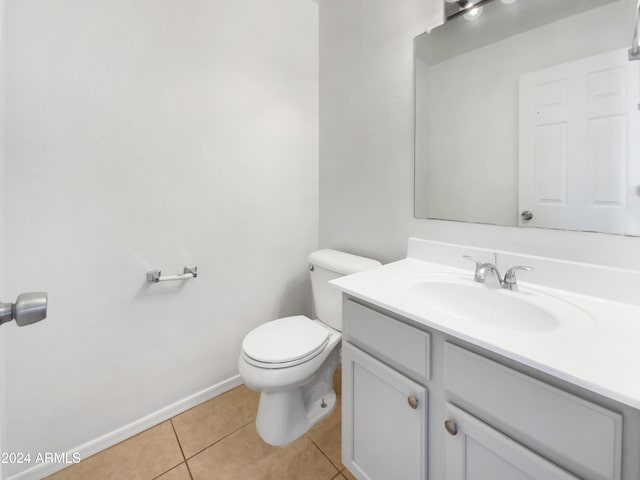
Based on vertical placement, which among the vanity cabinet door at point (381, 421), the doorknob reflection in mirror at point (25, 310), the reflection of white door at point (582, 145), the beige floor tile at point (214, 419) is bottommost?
the beige floor tile at point (214, 419)

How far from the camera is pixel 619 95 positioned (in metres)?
0.85

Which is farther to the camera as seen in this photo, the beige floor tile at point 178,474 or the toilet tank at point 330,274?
the toilet tank at point 330,274

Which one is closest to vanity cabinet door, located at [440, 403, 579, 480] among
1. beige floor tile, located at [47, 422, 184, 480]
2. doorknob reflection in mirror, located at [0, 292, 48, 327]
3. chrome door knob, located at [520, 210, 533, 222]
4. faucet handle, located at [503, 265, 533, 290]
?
faucet handle, located at [503, 265, 533, 290]

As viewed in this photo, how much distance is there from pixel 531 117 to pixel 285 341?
133 centimetres

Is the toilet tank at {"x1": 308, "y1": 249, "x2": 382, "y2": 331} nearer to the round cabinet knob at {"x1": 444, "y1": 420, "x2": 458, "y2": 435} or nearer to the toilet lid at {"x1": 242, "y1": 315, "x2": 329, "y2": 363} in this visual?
the toilet lid at {"x1": 242, "y1": 315, "x2": 329, "y2": 363}

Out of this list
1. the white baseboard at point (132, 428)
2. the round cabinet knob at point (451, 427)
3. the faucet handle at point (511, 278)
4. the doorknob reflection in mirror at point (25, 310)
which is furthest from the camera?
the white baseboard at point (132, 428)

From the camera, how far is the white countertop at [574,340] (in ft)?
1.68

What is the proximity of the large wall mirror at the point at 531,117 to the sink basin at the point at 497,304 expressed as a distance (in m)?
0.28

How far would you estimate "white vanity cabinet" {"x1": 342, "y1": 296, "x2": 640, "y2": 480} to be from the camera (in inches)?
21.0

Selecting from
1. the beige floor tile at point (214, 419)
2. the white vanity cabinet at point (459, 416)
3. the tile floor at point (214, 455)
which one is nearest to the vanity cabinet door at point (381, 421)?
the white vanity cabinet at point (459, 416)

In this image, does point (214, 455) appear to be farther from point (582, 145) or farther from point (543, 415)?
point (582, 145)

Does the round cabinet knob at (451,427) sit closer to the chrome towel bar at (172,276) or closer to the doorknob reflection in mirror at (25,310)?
the doorknob reflection in mirror at (25,310)

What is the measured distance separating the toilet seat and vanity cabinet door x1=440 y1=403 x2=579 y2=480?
64 cm

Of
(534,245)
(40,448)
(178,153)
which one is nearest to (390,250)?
(534,245)
